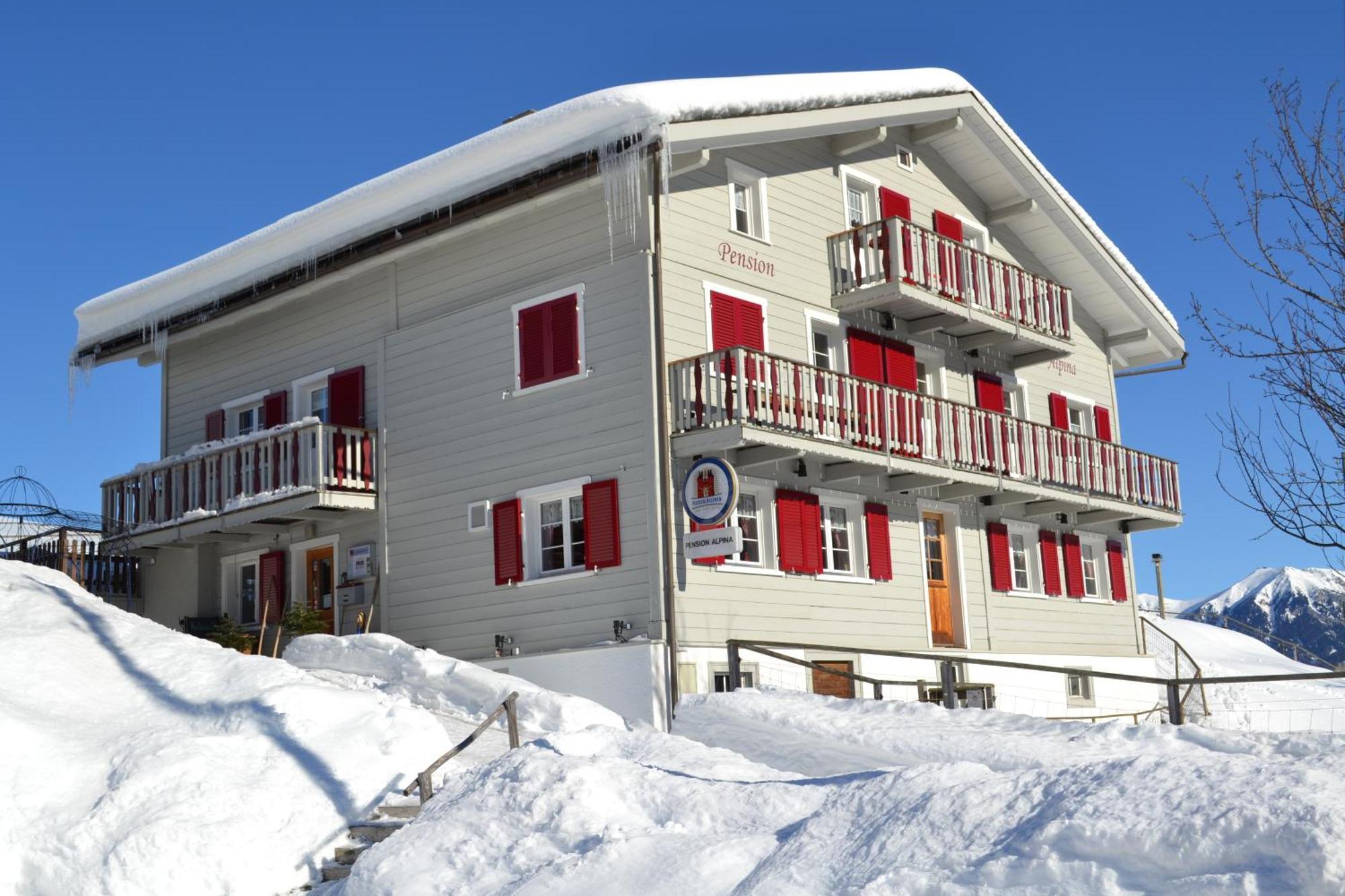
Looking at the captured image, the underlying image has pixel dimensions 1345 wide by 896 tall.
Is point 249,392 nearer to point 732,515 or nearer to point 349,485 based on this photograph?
point 349,485

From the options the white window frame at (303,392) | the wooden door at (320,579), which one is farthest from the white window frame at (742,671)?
the white window frame at (303,392)

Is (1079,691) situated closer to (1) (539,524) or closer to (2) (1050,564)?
(2) (1050,564)

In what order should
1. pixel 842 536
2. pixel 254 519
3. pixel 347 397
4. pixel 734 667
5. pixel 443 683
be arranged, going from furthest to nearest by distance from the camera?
1. pixel 347 397
2. pixel 254 519
3. pixel 842 536
4. pixel 443 683
5. pixel 734 667

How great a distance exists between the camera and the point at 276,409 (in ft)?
76.7

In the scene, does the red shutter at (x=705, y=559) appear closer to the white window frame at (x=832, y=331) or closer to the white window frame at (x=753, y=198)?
the white window frame at (x=832, y=331)

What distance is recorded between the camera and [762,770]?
12.8m

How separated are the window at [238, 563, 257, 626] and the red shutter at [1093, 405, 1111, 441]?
50.6ft

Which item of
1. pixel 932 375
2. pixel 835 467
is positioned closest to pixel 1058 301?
pixel 932 375

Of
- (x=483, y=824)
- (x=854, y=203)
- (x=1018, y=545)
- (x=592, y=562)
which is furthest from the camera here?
(x=1018, y=545)

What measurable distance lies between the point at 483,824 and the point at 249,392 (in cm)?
1460

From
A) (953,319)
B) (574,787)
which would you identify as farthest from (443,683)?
(953,319)

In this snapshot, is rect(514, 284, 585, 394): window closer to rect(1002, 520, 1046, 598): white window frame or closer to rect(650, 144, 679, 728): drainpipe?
rect(650, 144, 679, 728): drainpipe

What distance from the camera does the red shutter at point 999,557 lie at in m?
23.3

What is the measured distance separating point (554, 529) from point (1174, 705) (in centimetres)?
857
